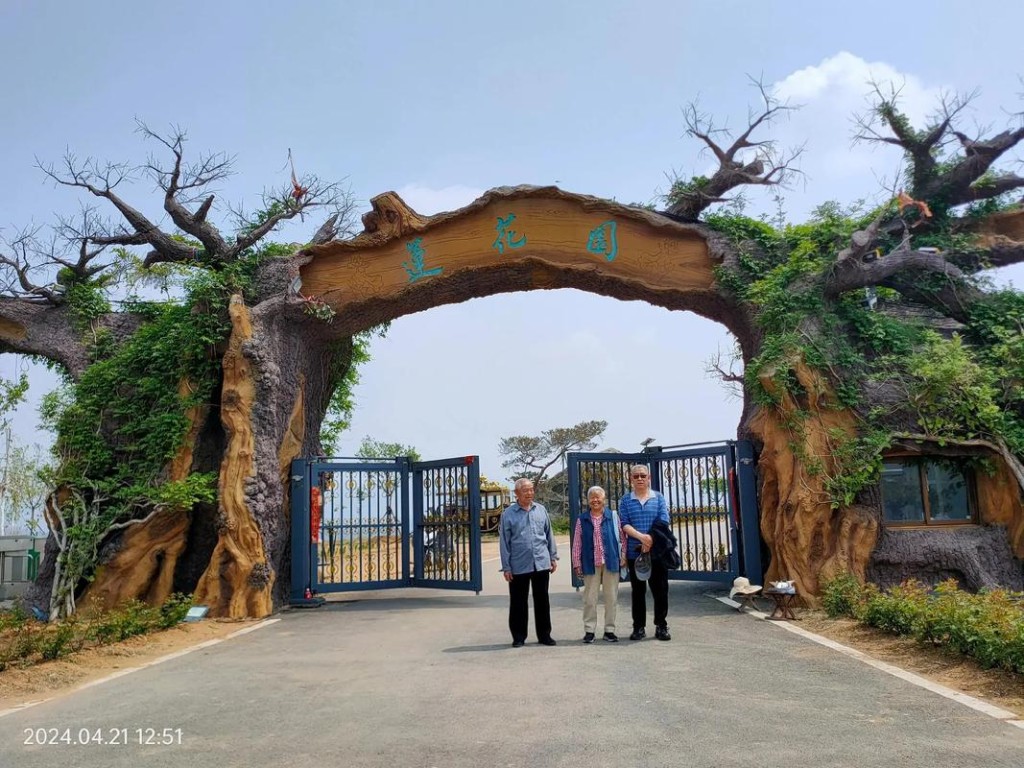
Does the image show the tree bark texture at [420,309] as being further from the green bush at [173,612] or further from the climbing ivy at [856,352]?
the green bush at [173,612]

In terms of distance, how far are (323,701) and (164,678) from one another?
165 centimetres

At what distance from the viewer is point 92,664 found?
639 cm

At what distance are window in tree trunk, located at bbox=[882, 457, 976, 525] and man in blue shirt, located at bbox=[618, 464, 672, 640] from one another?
3715mm

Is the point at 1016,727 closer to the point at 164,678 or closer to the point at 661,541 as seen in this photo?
the point at 661,541

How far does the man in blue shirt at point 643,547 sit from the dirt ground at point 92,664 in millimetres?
4081

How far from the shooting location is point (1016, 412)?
8.71 meters

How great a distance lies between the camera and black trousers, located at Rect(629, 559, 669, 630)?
6609 millimetres

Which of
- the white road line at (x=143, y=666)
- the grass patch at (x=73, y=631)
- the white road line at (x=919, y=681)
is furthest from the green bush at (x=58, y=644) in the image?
the white road line at (x=919, y=681)

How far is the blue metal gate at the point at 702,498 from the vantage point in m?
9.49

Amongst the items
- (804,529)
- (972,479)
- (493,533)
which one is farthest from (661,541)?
(493,533)

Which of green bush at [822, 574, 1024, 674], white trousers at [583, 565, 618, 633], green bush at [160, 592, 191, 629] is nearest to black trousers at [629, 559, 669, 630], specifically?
white trousers at [583, 565, 618, 633]

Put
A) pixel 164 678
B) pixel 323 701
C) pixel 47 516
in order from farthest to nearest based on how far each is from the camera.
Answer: pixel 47 516
pixel 164 678
pixel 323 701

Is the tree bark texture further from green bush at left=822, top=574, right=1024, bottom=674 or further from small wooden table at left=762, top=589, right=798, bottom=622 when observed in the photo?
green bush at left=822, top=574, right=1024, bottom=674
